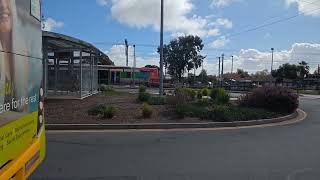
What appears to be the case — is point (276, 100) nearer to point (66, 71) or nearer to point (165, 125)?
point (165, 125)

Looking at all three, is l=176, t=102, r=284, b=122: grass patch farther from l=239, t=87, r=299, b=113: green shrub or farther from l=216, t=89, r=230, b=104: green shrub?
l=216, t=89, r=230, b=104: green shrub

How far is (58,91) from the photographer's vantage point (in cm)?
2712

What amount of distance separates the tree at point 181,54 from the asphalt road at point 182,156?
235 feet

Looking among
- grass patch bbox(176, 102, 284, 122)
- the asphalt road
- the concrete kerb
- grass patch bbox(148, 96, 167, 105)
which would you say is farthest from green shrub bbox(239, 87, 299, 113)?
the asphalt road

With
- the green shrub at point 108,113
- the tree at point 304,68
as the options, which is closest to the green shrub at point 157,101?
the green shrub at point 108,113

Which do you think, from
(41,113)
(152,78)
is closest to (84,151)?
(41,113)

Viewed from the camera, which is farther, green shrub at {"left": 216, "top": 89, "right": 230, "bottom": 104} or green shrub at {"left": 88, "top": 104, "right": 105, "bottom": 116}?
green shrub at {"left": 216, "top": 89, "right": 230, "bottom": 104}

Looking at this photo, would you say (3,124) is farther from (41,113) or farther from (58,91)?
(58,91)

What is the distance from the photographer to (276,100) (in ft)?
75.6

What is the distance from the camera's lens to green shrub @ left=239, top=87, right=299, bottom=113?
22984mm

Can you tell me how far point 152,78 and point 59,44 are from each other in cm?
5272

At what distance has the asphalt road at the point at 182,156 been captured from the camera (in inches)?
354

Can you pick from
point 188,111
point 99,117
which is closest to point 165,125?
point 188,111

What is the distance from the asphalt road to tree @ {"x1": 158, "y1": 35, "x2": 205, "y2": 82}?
71.8 meters
